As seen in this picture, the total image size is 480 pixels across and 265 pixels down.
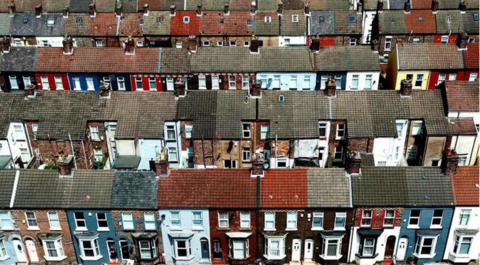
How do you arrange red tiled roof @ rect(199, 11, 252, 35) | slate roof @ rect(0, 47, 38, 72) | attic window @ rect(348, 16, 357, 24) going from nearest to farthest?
slate roof @ rect(0, 47, 38, 72) → attic window @ rect(348, 16, 357, 24) → red tiled roof @ rect(199, 11, 252, 35)

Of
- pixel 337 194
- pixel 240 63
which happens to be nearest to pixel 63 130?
pixel 240 63

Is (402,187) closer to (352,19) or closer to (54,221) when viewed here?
(54,221)

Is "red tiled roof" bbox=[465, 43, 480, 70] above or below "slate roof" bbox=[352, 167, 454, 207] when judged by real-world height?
above

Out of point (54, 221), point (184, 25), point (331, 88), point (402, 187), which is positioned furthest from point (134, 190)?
point (184, 25)

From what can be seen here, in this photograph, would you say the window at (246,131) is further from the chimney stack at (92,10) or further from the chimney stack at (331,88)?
the chimney stack at (92,10)

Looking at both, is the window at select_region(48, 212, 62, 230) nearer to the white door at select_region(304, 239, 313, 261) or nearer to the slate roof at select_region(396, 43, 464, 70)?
the white door at select_region(304, 239, 313, 261)

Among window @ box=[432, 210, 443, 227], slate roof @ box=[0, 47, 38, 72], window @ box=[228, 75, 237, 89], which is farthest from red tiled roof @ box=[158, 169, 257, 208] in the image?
slate roof @ box=[0, 47, 38, 72]

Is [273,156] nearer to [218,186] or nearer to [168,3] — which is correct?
[218,186]

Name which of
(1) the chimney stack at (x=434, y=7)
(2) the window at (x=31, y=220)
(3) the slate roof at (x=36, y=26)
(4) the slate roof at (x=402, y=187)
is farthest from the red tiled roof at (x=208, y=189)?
(1) the chimney stack at (x=434, y=7)
